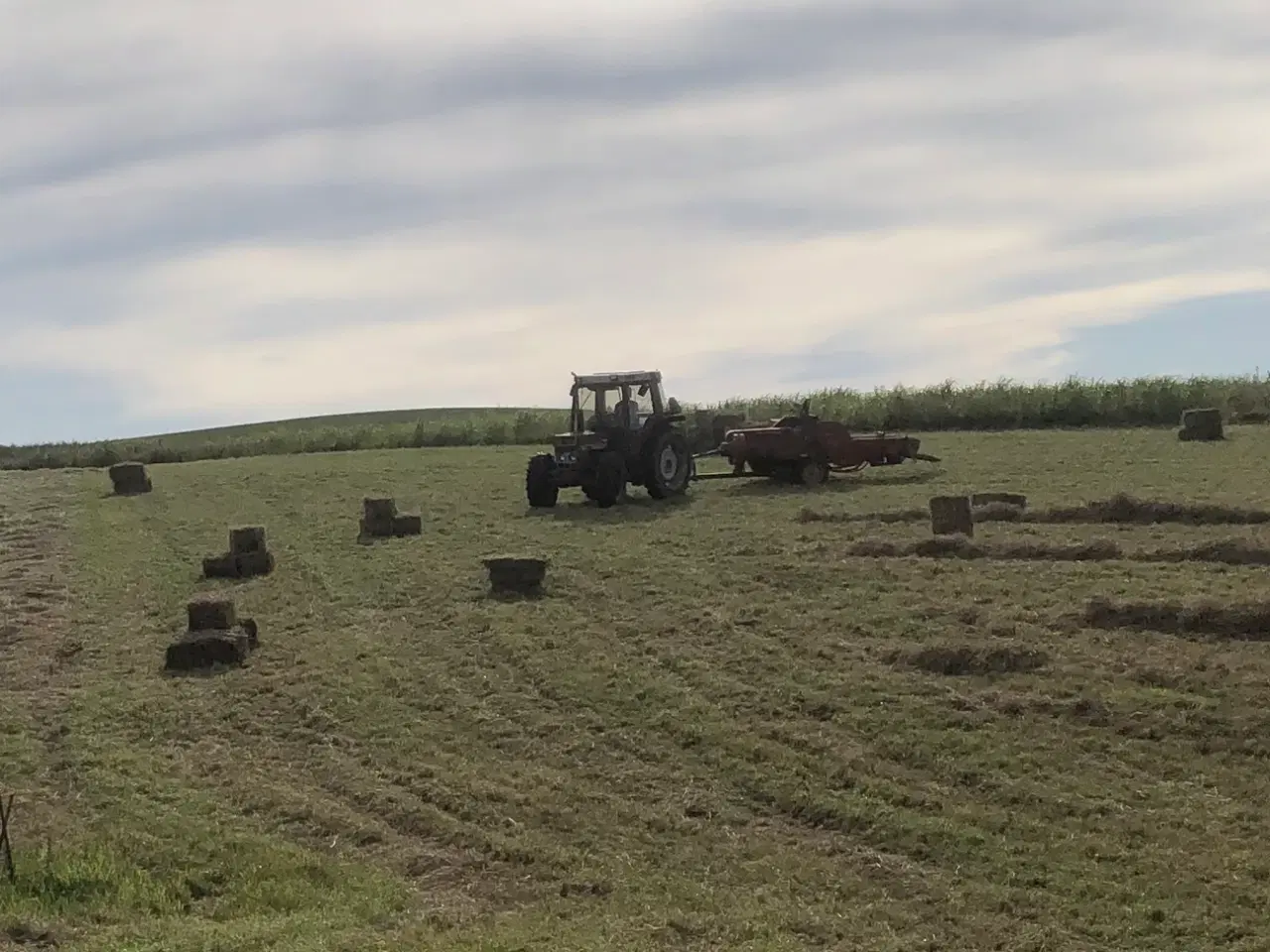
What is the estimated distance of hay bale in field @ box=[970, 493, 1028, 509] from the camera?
61.8 ft

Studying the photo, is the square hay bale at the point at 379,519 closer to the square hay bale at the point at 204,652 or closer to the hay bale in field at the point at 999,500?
the square hay bale at the point at 204,652

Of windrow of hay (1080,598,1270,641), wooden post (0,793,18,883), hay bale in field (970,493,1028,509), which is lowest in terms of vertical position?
wooden post (0,793,18,883)

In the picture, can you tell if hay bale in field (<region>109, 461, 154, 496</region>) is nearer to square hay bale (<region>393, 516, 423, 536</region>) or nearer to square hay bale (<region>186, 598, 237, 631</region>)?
square hay bale (<region>393, 516, 423, 536</region>)

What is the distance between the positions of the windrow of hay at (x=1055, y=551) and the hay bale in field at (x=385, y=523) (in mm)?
6564

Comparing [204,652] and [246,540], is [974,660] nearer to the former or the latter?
[204,652]

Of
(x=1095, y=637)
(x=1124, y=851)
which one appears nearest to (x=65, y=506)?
(x=1095, y=637)

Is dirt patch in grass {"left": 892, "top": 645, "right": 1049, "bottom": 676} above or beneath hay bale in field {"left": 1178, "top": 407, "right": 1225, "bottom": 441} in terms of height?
beneath

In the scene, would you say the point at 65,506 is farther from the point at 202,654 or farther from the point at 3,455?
the point at 3,455

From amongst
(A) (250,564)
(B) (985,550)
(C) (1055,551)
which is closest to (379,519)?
(A) (250,564)

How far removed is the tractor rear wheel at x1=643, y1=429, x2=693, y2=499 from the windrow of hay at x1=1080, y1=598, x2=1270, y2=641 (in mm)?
10022

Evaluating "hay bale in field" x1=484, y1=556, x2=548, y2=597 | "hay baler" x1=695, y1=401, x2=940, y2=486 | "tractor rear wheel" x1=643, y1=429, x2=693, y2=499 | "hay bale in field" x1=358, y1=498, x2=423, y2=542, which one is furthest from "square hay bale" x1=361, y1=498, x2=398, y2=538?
"hay baler" x1=695, y1=401, x2=940, y2=486

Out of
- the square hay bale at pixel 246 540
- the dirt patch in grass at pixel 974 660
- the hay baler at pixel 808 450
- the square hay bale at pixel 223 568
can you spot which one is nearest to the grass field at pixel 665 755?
the dirt patch in grass at pixel 974 660

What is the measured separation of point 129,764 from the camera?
10.9 metres

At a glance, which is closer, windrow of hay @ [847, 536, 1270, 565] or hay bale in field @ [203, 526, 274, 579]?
windrow of hay @ [847, 536, 1270, 565]
